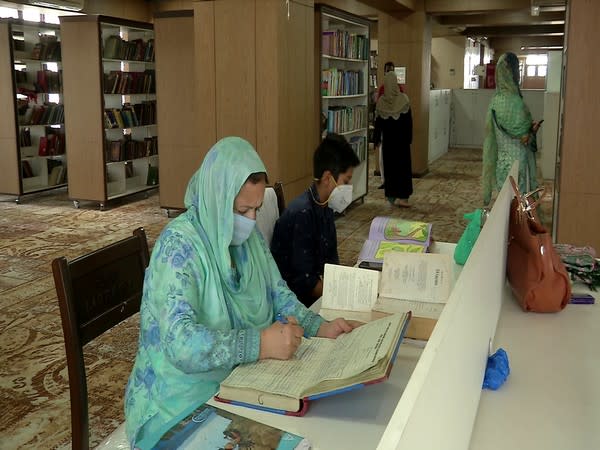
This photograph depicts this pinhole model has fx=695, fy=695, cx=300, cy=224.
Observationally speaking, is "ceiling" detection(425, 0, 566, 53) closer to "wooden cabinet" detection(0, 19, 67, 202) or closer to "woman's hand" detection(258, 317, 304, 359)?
"woman's hand" detection(258, 317, 304, 359)

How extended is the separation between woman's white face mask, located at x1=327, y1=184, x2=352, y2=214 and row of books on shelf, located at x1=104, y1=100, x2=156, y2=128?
18.1 feet

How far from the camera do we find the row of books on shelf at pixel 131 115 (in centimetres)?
817

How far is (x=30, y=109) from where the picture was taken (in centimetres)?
850

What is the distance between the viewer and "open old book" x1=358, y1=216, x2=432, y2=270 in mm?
2781

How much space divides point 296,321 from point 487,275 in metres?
0.54

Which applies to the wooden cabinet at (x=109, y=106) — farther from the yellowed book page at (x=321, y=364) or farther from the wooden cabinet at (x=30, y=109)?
the yellowed book page at (x=321, y=364)

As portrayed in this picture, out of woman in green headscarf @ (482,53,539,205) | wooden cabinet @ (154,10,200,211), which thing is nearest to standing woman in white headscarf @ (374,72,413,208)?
woman in green headscarf @ (482,53,539,205)

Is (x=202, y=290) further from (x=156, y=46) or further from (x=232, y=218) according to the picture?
(x=156, y=46)

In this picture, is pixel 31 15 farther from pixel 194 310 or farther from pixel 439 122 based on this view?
pixel 194 310

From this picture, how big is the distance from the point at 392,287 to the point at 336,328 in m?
0.41

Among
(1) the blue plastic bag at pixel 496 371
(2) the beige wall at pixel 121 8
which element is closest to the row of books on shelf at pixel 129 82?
(2) the beige wall at pixel 121 8

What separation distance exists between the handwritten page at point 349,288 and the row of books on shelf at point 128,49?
6.43 meters

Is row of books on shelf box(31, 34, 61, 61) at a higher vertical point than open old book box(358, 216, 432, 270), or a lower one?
higher

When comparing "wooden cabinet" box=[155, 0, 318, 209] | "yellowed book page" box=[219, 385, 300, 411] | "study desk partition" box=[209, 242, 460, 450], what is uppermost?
"wooden cabinet" box=[155, 0, 318, 209]
